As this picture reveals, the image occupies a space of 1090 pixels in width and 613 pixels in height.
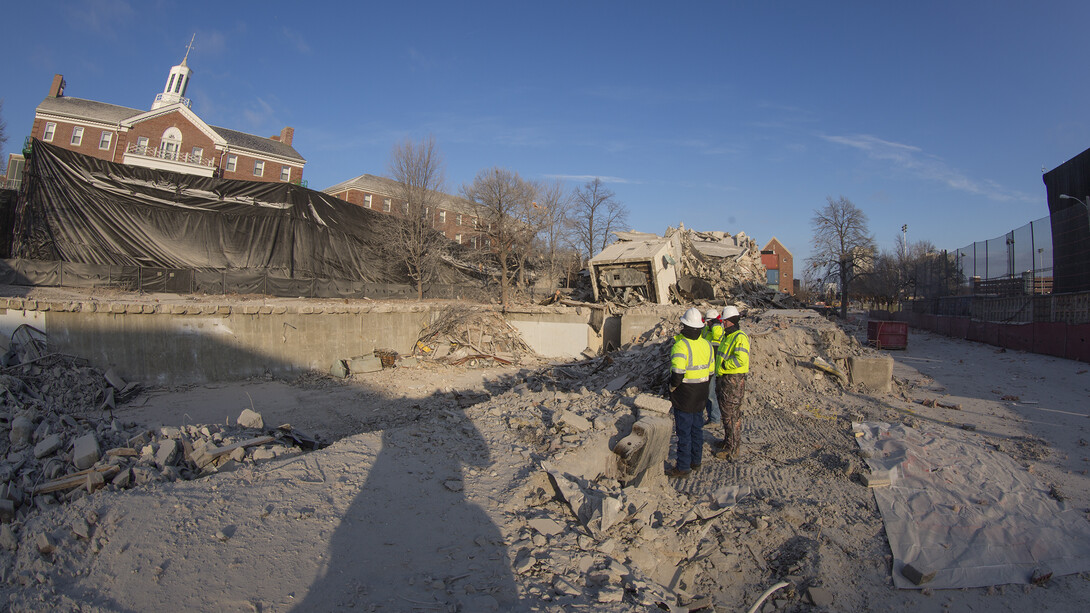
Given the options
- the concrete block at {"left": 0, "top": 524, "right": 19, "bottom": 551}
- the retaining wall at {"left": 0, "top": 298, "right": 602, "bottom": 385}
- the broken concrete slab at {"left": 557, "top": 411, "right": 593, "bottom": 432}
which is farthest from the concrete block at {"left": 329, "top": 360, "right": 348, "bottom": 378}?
the concrete block at {"left": 0, "top": 524, "right": 19, "bottom": 551}

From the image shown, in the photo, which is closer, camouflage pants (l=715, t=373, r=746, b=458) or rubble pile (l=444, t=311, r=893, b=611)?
rubble pile (l=444, t=311, r=893, b=611)

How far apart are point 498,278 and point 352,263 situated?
8647 millimetres

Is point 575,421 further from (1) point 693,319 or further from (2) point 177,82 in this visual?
(2) point 177,82

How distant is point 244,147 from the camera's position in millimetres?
38031

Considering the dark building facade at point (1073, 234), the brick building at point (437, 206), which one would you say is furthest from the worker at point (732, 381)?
the brick building at point (437, 206)

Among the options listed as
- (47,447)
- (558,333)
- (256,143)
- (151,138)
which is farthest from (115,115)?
(47,447)

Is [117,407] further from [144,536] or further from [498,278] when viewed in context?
[498,278]

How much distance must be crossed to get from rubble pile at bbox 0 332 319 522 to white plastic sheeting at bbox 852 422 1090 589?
20.5 feet

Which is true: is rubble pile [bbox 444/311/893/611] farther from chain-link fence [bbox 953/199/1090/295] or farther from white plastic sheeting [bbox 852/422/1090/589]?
chain-link fence [bbox 953/199/1090/295]

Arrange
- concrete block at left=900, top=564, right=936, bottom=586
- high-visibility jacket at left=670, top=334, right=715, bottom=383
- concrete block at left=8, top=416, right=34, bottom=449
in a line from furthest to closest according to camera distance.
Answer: concrete block at left=8, top=416, right=34, bottom=449 < high-visibility jacket at left=670, top=334, right=715, bottom=383 < concrete block at left=900, top=564, right=936, bottom=586

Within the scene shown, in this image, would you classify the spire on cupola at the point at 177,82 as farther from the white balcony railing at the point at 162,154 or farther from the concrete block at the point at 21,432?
the concrete block at the point at 21,432

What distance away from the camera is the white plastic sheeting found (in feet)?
12.2

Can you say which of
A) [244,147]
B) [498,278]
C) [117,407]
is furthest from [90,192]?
[244,147]

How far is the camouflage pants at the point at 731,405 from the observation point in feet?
19.2
